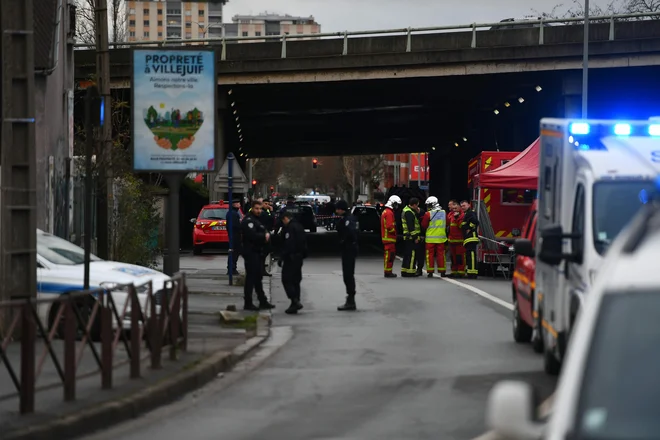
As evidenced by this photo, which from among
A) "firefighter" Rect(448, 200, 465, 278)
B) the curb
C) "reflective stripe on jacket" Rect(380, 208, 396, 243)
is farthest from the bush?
the curb

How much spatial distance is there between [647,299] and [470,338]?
11406mm

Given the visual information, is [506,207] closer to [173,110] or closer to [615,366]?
[173,110]

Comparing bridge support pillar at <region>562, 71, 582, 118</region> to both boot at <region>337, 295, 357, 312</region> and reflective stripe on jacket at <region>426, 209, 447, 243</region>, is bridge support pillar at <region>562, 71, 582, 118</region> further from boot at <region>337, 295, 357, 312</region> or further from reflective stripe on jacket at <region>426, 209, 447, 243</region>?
boot at <region>337, 295, 357, 312</region>

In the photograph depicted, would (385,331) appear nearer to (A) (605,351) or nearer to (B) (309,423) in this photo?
(B) (309,423)

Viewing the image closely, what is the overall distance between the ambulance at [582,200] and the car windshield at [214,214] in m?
28.4

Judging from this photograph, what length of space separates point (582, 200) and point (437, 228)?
53.9 ft

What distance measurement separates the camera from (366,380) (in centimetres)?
1196

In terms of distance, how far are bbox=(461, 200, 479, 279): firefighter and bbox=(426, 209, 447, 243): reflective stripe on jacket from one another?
542mm

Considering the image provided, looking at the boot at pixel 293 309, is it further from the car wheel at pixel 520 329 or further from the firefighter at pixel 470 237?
the firefighter at pixel 470 237

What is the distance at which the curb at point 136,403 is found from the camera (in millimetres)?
8701

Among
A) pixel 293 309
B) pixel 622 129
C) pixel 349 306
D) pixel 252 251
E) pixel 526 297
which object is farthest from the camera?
pixel 349 306

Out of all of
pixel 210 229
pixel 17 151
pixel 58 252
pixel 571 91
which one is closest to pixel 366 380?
pixel 17 151

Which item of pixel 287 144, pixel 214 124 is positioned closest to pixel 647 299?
pixel 214 124

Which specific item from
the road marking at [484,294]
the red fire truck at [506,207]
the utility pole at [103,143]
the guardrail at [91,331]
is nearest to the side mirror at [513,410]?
the guardrail at [91,331]
